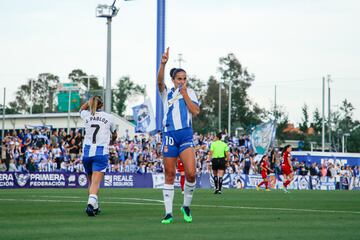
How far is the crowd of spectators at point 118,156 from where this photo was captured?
38.0 m

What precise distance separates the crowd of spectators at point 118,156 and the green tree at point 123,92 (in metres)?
70.0

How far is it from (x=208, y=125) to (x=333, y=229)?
295ft

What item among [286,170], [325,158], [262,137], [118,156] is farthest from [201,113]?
[286,170]

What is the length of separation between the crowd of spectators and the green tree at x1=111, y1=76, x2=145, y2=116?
70.0 metres

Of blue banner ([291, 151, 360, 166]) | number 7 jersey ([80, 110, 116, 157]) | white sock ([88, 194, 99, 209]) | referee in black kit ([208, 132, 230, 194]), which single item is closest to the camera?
white sock ([88, 194, 99, 209])

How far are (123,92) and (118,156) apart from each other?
81.4m

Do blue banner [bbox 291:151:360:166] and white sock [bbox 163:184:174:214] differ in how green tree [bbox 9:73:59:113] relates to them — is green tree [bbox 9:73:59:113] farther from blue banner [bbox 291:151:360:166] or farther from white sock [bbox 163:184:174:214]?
white sock [bbox 163:184:174:214]

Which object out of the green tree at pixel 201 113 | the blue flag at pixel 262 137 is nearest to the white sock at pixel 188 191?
the blue flag at pixel 262 137

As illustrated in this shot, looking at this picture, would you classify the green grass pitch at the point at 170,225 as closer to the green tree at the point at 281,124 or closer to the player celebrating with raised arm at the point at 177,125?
the player celebrating with raised arm at the point at 177,125

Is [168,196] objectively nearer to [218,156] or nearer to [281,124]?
[218,156]

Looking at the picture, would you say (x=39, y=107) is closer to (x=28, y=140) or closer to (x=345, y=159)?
(x=345, y=159)

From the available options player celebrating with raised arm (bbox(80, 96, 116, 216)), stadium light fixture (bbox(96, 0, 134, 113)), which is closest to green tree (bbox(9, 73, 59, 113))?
stadium light fixture (bbox(96, 0, 134, 113))

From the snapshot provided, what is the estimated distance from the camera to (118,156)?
42844 mm

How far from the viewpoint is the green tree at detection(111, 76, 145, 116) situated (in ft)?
398
